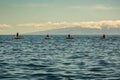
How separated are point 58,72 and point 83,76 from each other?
3264 mm

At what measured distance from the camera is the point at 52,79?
86.3 ft

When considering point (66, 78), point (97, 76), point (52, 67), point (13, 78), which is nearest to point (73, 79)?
point (66, 78)

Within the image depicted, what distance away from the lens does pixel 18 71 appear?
30562 mm

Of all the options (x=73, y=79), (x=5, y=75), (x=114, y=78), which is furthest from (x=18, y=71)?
(x=114, y=78)

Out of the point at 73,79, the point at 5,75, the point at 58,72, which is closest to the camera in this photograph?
the point at 73,79

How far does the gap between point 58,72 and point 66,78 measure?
3.51 meters

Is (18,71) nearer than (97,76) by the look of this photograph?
No

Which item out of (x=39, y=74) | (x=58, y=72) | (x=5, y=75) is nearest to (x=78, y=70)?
(x=58, y=72)

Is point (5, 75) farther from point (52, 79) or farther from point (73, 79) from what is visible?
point (73, 79)

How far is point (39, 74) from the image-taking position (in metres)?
28.7

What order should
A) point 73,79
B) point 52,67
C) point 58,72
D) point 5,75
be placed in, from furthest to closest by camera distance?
point 52,67 → point 58,72 → point 5,75 → point 73,79

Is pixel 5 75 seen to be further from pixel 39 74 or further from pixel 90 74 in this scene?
pixel 90 74

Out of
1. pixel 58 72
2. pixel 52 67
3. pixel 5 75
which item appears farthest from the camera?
pixel 52 67

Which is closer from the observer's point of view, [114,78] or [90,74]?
[114,78]
